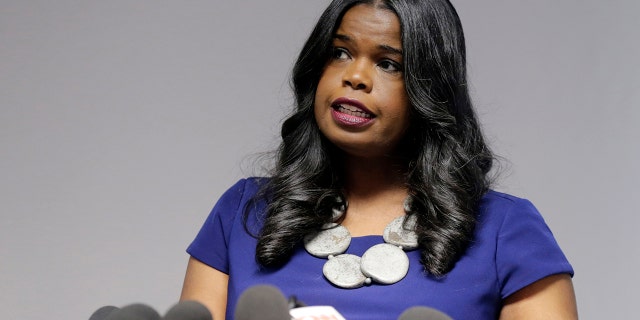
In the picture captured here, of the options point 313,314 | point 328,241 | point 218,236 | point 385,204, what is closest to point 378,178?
point 385,204

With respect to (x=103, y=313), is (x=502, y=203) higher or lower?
lower

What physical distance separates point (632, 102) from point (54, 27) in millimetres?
1287

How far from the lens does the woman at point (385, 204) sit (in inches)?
60.4

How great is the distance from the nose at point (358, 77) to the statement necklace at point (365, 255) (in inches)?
8.5

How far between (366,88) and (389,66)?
6 centimetres

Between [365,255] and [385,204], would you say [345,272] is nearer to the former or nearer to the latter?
[365,255]

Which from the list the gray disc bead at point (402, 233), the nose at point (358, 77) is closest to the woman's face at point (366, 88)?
the nose at point (358, 77)

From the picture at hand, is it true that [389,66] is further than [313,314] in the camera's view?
Yes

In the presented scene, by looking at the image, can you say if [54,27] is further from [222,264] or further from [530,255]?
[530,255]

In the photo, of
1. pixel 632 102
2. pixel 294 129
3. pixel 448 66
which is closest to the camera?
pixel 448 66

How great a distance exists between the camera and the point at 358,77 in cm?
157

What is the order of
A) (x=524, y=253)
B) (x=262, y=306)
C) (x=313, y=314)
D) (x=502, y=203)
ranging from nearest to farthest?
(x=262, y=306) < (x=313, y=314) < (x=524, y=253) < (x=502, y=203)

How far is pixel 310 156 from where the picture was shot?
1746 mm

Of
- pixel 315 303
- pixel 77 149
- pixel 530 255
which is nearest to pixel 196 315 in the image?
pixel 315 303
